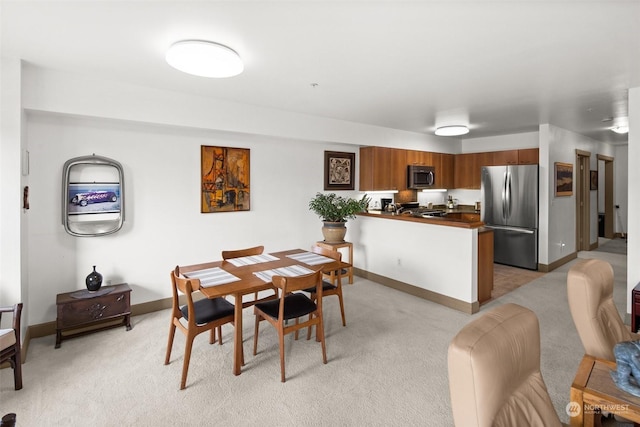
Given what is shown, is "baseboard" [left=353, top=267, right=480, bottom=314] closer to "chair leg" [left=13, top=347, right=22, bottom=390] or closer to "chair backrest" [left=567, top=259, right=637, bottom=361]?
"chair backrest" [left=567, top=259, right=637, bottom=361]

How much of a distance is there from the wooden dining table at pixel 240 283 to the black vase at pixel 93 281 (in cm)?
106

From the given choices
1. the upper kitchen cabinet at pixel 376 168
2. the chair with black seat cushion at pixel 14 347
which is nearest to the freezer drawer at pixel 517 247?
the upper kitchen cabinet at pixel 376 168

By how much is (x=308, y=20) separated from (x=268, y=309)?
2170mm

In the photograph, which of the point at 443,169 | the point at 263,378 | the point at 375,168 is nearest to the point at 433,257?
the point at 375,168

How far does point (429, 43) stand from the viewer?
237 centimetres

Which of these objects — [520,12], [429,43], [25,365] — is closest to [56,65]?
[25,365]

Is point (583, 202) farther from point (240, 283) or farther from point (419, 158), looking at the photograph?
point (240, 283)

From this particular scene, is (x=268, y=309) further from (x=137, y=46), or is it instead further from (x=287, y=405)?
(x=137, y=46)

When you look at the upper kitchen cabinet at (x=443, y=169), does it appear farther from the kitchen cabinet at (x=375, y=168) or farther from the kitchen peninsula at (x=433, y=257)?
the kitchen peninsula at (x=433, y=257)

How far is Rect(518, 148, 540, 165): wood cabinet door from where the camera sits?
19.6ft

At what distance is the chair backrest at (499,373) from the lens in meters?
0.99

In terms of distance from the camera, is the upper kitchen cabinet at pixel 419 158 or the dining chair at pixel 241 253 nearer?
the dining chair at pixel 241 253

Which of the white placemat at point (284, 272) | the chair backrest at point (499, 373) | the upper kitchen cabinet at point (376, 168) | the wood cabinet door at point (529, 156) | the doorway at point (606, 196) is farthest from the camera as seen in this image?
the doorway at point (606, 196)

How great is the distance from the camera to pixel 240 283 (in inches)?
104
